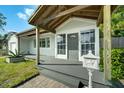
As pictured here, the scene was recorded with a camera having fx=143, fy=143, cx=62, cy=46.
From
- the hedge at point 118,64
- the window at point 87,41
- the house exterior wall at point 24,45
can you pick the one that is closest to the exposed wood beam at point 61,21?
the window at point 87,41

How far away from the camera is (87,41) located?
9.17 metres

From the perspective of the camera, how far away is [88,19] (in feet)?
29.4

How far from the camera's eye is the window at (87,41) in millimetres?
8820

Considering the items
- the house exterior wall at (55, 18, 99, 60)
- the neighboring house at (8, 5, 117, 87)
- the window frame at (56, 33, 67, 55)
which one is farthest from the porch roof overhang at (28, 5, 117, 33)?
the window frame at (56, 33, 67, 55)

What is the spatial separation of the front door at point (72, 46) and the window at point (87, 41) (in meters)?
0.71

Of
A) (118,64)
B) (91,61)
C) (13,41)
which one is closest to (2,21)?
(13,41)

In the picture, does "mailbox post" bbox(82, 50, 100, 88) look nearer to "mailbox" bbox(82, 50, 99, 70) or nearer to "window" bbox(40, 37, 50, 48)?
"mailbox" bbox(82, 50, 99, 70)

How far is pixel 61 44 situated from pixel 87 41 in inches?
110

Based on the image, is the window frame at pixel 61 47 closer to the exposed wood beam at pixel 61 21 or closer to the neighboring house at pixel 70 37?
the neighboring house at pixel 70 37

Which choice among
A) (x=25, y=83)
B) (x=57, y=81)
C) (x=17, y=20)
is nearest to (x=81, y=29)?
(x=57, y=81)

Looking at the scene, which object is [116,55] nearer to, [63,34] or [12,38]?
[63,34]

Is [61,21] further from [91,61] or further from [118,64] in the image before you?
[91,61]
